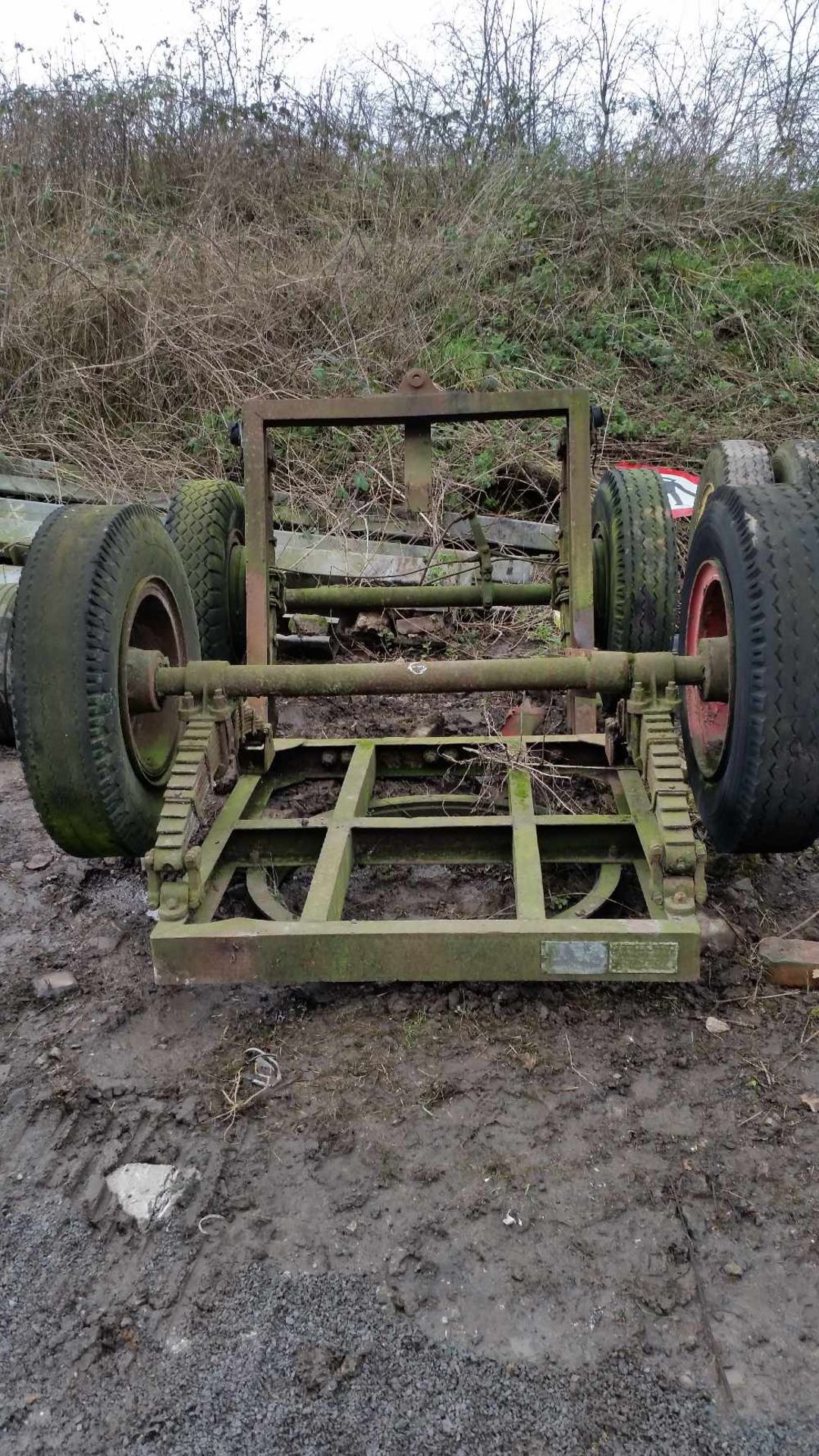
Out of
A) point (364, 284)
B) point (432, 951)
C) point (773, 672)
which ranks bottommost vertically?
point (432, 951)

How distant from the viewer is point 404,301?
28.9ft

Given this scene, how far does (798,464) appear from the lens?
11.5 feet

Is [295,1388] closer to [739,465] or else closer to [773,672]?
[773,672]

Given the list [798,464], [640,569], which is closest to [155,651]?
[640,569]

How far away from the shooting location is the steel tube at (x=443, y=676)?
273cm

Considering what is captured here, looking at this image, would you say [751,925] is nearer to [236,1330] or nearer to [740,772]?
[740,772]

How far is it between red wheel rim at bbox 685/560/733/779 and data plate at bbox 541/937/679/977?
853mm

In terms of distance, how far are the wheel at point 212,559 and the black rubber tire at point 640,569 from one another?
5.38ft

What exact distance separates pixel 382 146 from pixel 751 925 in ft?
35.5

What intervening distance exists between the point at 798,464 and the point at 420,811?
1885 mm

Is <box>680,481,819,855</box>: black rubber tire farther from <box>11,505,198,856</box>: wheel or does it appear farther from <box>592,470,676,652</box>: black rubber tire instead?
<box>11,505,198,856</box>: wheel

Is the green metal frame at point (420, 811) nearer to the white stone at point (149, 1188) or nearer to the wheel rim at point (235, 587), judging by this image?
the wheel rim at point (235, 587)

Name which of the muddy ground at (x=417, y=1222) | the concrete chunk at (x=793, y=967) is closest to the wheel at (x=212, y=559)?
the muddy ground at (x=417, y=1222)

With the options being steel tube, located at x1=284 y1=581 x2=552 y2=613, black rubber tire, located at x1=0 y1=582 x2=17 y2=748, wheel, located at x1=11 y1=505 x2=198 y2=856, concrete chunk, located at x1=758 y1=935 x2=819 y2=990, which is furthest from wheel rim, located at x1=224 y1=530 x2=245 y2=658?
concrete chunk, located at x1=758 y1=935 x2=819 y2=990
